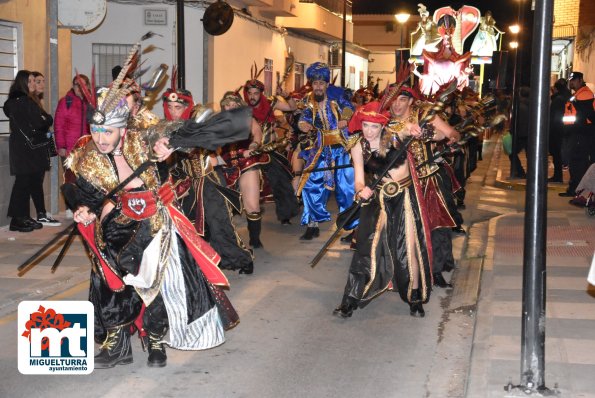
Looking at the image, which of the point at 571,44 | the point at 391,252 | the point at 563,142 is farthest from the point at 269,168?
the point at 571,44

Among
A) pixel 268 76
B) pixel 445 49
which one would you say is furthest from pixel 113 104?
pixel 268 76

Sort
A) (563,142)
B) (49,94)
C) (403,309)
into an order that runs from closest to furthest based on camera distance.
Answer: (403,309)
(49,94)
(563,142)

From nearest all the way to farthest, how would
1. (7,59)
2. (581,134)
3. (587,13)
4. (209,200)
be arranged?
1. (209,200)
2. (7,59)
3. (581,134)
4. (587,13)

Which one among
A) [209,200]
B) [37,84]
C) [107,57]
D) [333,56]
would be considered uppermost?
[333,56]

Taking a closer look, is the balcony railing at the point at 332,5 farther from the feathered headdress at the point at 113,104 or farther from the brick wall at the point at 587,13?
the feathered headdress at the point at 113,104

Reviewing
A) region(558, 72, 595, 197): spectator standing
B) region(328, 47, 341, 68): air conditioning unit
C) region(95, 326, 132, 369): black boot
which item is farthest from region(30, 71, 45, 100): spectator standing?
region(328, 47, 341, 68): air conditioning unit

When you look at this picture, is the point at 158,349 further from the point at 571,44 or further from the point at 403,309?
the point at 571,44

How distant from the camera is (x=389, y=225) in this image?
7.18 m

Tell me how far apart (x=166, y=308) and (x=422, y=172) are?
10.7 ft

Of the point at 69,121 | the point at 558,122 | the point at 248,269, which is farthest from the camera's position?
the point at 558,122

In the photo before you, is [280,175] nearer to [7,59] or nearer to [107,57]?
[7,59]

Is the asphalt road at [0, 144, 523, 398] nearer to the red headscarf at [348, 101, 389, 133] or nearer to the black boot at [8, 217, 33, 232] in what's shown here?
the red headscarf at [348, 101, 389, 133]

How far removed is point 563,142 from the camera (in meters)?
18.9

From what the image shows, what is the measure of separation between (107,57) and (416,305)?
486 inches
